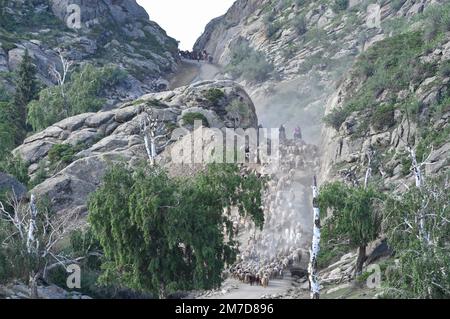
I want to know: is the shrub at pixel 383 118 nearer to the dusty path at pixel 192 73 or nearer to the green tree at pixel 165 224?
the green tree at pixel 165 224

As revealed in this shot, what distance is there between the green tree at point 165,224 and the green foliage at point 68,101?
3894 cm

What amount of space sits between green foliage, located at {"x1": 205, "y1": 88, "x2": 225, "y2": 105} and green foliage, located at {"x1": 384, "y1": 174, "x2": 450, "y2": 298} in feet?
118

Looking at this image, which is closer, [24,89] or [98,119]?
A: [98,119]

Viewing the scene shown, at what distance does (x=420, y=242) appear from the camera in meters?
25.9

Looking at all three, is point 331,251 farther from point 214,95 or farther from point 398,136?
point 214,95

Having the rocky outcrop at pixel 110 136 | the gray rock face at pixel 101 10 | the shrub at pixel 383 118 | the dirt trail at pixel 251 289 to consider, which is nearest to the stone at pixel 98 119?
the rocky outcrop at pixel 110 136

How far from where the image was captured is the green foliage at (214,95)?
66250 millimetres

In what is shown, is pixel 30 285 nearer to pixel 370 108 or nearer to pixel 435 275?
pixel 435 275

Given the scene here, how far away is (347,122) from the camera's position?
190ft

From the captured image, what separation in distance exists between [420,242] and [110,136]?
37007 millimetres

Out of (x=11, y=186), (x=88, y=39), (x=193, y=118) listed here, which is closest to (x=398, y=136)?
(x=193, y=118)

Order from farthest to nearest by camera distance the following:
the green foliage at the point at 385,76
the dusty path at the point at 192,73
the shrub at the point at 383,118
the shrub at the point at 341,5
→ the shrub at the point at 341,5, the dusty path at the point at 192,73, the green foliage at the point at 385,76, the shrub at the point at 383,118

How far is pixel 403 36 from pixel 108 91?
38.9 meters
